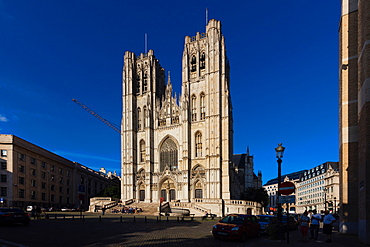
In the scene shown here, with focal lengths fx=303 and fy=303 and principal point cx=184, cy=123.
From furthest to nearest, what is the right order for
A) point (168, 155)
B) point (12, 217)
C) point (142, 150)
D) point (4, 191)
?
point (142, 150), point (168, 155), point (4, 191), point (12, 217)

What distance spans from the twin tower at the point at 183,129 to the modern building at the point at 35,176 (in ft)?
44.7

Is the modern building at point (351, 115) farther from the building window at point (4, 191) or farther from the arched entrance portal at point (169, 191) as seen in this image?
the building window at point (4, 191)

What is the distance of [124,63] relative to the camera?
68125mm

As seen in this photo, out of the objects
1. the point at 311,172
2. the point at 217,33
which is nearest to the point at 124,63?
the point at 217,33

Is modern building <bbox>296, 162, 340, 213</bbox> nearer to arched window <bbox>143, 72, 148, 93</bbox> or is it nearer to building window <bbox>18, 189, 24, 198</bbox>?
arched window <bbox>143, 72, 148, 93</bbox>

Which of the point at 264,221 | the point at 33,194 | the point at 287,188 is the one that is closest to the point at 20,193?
Answer: the point at 33,194

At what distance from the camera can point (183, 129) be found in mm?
58562

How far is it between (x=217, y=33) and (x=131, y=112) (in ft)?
79.1

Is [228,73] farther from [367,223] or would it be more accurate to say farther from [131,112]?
[367,223]

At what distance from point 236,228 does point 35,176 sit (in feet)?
179

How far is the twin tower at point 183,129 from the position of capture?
55.0 metres

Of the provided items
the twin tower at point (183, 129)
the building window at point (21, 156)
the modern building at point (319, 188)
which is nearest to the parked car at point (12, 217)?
the twin tower at point (183, 129)

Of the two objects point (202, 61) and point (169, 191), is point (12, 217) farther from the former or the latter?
point (202, 61)

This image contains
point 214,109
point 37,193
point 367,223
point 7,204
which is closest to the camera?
point 367,223
